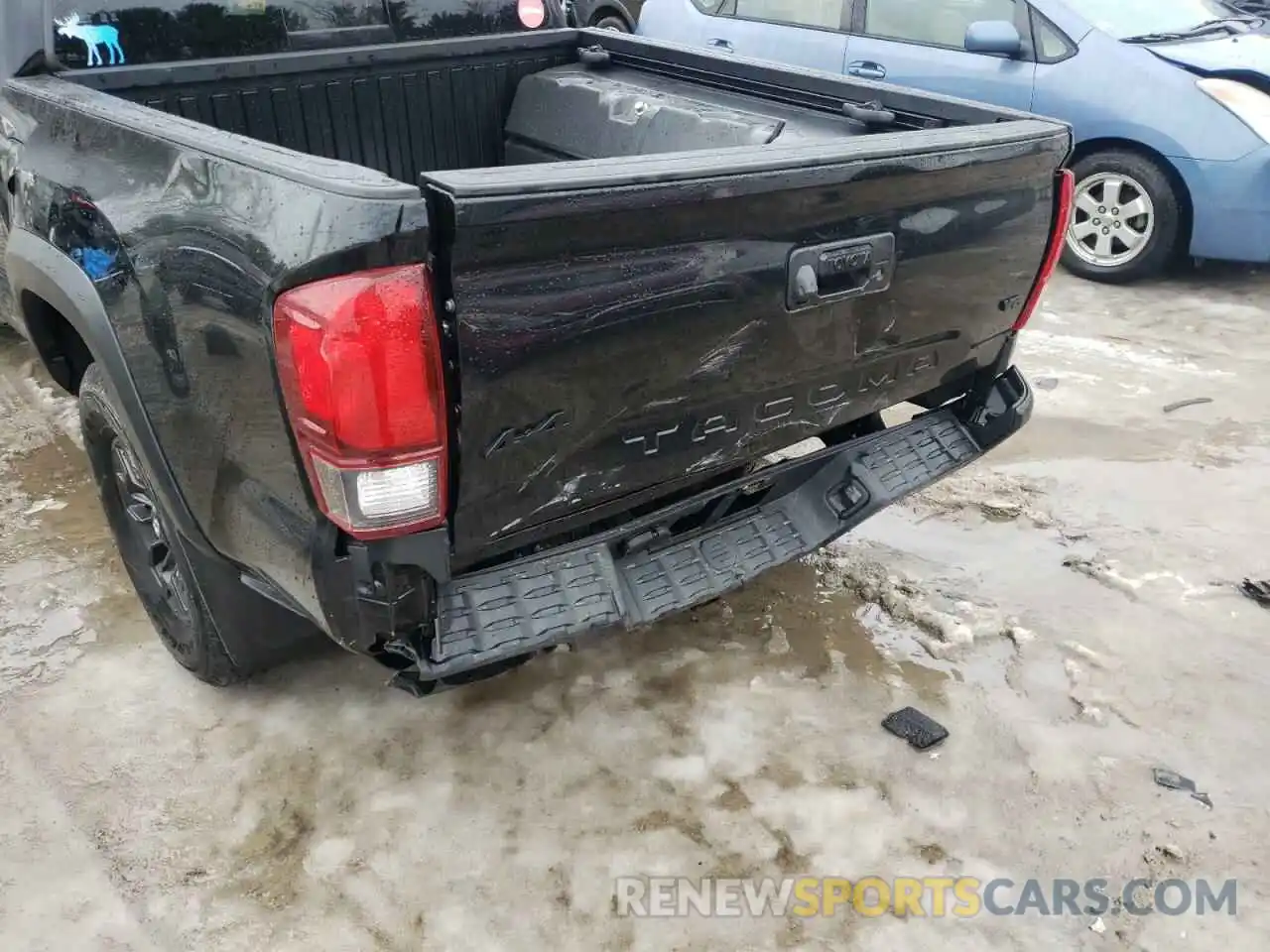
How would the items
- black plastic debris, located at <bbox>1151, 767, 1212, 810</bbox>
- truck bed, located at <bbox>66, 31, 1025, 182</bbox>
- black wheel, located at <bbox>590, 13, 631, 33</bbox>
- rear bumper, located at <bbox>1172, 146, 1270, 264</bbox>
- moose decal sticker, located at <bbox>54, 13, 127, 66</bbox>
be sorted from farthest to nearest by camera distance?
black wheel, located at <bbox>590, 13, 631, 33</bbox>, rear bumper, located at <bbox>1172, 146, 1270, 264</bbox>, truck bed, located at <bbox>66, 31, 1025, 182</bbox>, moose decal sticker, located at <bbox>54, 13, 127, 66</bbox>, black plastic debris, located at <bbox>1151, 767, 1212, 810</bbox>

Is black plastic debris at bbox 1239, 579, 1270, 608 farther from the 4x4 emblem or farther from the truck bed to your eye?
the 4x4 emblem

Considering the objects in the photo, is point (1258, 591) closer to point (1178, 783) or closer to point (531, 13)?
point (1178, 783)

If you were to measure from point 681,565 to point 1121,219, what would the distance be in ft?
14.3

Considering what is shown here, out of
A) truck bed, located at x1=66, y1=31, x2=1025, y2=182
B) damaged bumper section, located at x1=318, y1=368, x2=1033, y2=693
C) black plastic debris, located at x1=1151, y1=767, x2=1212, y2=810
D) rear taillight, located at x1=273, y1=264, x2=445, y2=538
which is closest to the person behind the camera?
rear taillight, located at x1=273, y1=264, x2=445, y2=538

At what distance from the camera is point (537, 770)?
248cm

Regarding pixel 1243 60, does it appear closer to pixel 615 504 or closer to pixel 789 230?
pixel 789 230

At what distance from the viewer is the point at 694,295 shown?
6.42 feet

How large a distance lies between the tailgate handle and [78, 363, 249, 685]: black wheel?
1.50 meters

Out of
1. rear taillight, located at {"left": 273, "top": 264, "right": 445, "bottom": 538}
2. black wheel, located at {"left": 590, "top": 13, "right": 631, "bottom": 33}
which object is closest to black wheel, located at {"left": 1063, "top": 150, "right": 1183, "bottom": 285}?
rear taillight, located at {"left": 273, "top": 264, "right": 445, "bottom": 538}

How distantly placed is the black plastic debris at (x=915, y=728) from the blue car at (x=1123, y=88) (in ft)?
12.8

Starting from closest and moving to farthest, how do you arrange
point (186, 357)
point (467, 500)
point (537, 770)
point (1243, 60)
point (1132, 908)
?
point (467, 500)
point (186, 357)
point (1132, 908)
point (537, 770)
point (1243, 60)

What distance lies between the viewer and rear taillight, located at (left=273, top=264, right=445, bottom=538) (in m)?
1.63

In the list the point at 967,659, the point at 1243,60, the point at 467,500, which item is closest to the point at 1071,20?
the point at 1243,60

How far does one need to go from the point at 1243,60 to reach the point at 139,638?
576 cm
